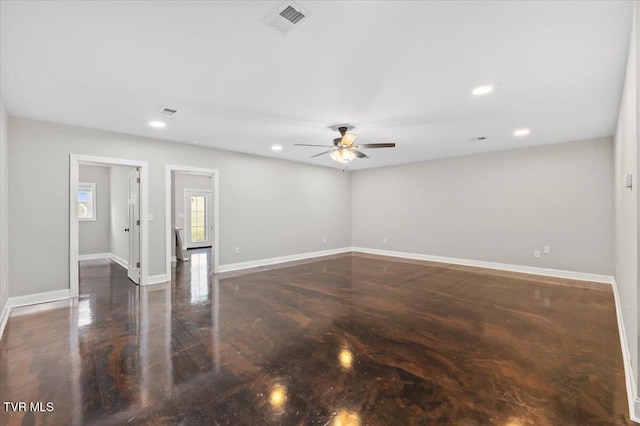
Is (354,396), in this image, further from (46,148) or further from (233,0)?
(46,148)

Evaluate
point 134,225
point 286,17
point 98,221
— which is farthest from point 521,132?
point 98,221

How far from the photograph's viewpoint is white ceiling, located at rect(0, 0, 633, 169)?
1.88 metres

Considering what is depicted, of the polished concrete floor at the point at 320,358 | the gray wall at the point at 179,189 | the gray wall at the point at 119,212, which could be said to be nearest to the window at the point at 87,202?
the gray wall at the point at 119,212

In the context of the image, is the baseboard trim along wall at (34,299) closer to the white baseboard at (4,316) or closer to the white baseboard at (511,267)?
the white baseboard at (4,316)

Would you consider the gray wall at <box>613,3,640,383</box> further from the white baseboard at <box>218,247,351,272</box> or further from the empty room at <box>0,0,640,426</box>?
the white baseboard at <box>218,247,351,272</box>

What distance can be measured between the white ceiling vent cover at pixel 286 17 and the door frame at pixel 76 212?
4015 millimetres

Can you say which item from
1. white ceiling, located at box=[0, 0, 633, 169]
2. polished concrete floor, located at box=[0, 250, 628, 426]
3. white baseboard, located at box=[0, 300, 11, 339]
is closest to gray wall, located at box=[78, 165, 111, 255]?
polished concrete floor, located at box=[0, 250, 628, 426]

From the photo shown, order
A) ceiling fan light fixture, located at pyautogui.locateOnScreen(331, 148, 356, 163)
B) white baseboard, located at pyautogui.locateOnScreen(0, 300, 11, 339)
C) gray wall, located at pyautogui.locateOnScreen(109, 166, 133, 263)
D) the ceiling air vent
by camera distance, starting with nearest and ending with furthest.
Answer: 1. white baseboard, located at pyautogui.locateOnScreen(0, 300, 11, 339)
2. the ceiling air vent
3. ceiling fan light fixture, located at pyautogui.locateOnScreen(331, 148, 356, 163)
4. gray wall, located at pyautogui.locateOnScreen(109, 166, 133, 263)

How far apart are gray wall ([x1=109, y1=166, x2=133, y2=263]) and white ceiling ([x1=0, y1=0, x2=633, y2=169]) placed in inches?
92.4

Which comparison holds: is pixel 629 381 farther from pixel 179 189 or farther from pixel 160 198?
pixel 179 189

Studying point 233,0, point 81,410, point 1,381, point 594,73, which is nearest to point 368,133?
point 594,73

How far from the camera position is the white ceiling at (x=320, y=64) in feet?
6.17

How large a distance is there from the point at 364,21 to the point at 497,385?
2.77 metres

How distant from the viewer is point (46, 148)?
404 centimetres
